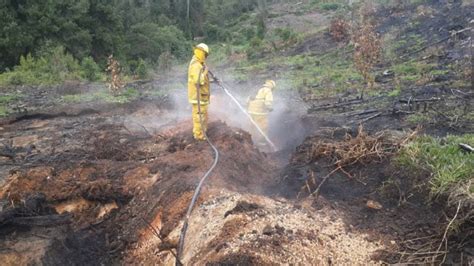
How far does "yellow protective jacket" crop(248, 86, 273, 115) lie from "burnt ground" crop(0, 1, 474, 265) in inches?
37.6

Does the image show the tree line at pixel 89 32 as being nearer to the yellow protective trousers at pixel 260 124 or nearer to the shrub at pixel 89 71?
the shrub at pixel 89 71

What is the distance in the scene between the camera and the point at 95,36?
26.9m

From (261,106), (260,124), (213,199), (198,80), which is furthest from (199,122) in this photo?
(213,199)

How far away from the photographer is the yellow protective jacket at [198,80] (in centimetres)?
805

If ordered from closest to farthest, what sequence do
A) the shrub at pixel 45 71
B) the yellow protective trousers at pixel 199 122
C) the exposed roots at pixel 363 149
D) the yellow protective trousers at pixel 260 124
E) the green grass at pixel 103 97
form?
the exposed roots at pixel 363 149 → the yellow protective trousers at pixel 199 122 → the yellow protective trousers at pixel 260 124 → the green grass at pixel 103 97 → the shrub at pixel 45 71

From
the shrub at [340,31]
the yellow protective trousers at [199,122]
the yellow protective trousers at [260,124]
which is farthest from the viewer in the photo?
the shrub at [340,31]

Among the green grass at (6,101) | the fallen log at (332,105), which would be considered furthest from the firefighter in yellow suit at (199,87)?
the green grass at (6,101)

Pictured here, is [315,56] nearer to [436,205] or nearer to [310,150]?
[310,150]

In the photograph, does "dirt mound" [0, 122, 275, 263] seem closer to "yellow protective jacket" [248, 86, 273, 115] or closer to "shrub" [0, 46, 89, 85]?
"yellow protective jacket" [248, 86, 273, 115]

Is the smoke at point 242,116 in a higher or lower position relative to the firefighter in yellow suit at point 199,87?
lower

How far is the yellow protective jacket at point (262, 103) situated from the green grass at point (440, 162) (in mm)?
3875

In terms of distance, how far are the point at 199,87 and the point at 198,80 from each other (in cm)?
15

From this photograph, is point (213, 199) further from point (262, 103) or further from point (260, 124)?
point (260, 124)

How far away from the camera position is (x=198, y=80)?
8016 millimetres
